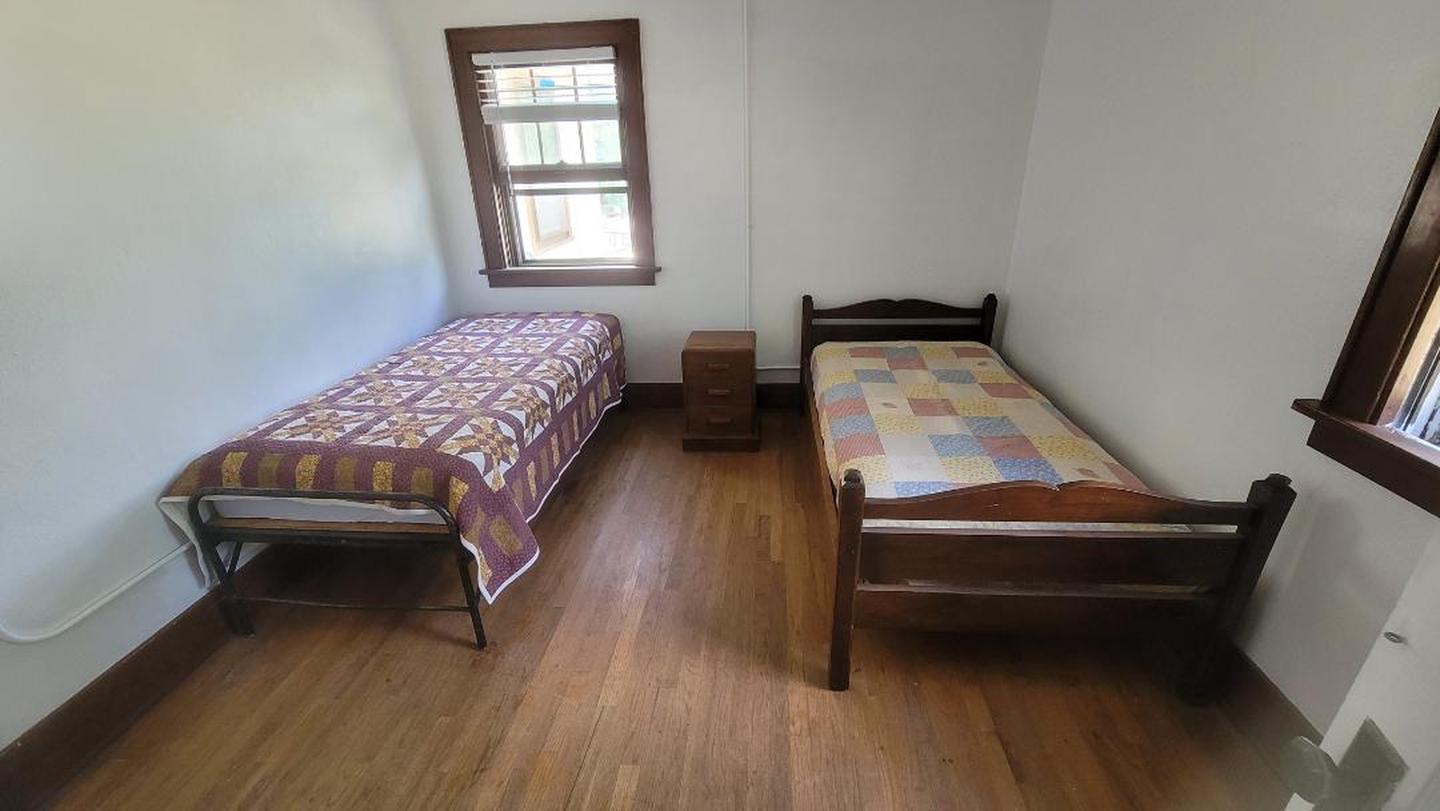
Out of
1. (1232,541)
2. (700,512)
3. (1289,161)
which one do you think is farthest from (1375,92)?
(700,512)

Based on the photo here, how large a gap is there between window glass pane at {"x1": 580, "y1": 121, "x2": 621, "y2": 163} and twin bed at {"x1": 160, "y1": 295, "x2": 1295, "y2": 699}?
1250mm

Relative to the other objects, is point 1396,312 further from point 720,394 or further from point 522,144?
point 522,144

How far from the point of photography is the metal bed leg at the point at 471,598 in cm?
161

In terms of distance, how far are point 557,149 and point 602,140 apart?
0.26 m

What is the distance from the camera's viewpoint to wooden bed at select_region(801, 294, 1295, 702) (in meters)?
1.29

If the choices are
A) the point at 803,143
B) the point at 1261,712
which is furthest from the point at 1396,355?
the point at 803,143

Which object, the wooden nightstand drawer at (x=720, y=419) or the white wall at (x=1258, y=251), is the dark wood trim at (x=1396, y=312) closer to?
the white wall at (x=1258, y=251)

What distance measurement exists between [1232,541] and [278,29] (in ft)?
11.0

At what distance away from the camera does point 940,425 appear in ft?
6.54

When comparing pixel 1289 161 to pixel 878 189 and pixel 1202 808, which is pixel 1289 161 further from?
pixel 878 189

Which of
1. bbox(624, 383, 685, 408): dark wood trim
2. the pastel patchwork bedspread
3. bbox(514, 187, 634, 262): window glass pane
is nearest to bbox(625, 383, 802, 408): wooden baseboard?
bbox(624, 383, 685, 408): dark wood trim

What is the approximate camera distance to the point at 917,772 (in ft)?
4.39

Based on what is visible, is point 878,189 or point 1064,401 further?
point 878,189

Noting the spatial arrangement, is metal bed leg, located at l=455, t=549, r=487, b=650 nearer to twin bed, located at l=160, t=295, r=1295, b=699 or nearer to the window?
twin bed, located at l=160, t=295, r=1295, b=699
